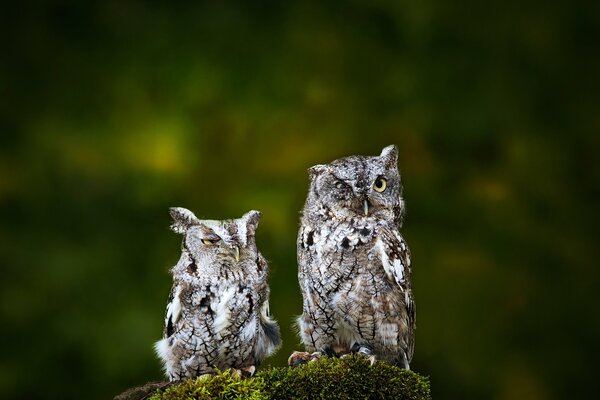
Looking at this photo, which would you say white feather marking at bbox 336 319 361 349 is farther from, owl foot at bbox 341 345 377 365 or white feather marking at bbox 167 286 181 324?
white feather marking at bbox 167 286 181 324

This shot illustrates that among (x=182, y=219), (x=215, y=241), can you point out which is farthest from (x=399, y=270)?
(x=182, y=219)

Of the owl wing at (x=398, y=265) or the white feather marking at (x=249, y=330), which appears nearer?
the white feather marking at (x=249, y=330)

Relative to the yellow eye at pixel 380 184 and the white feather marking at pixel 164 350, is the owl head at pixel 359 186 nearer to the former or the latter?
the yellow eye at pixel 380 184

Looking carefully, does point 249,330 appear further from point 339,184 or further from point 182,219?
point 339,184

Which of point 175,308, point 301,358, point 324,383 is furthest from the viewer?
point 301,358

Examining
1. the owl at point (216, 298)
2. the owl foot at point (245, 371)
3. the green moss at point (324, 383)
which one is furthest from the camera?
the owl at point (216, 298)

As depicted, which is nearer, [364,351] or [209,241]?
[209,241]

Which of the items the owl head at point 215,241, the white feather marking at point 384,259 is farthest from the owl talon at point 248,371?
the white feather marking at point 384,259
